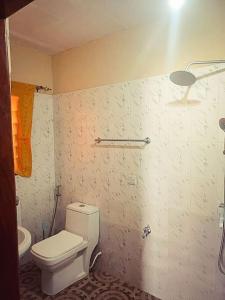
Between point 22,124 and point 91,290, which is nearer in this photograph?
point 91,290

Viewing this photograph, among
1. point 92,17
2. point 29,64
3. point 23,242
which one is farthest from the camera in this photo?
point 29,64

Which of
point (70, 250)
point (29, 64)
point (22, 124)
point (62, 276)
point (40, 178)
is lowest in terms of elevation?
point (62, 276)

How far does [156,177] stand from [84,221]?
89cm

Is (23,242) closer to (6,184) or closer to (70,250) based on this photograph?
(70,250)

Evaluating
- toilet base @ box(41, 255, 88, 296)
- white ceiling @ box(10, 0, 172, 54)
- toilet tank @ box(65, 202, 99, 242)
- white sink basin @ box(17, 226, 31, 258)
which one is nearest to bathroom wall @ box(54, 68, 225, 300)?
toilet tank @ box(65, 202, 99, 242)

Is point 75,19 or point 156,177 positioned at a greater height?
point 75,19

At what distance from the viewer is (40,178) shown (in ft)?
8.73

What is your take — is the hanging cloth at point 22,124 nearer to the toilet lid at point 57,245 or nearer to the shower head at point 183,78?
the toilet lid at point 57,245

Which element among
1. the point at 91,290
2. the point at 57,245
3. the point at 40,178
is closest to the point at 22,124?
the point at 40,178

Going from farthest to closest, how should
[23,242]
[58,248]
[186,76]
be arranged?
1. [58,248]
2. [186,76]
3. [23,242]

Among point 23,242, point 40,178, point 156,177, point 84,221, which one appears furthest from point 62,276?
point 156,177

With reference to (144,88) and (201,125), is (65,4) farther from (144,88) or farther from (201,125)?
(201,125)

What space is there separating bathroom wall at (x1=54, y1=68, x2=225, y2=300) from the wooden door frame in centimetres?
146

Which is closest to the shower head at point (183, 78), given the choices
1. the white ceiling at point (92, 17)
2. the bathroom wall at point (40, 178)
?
the white ceiling at point (92, 17)
